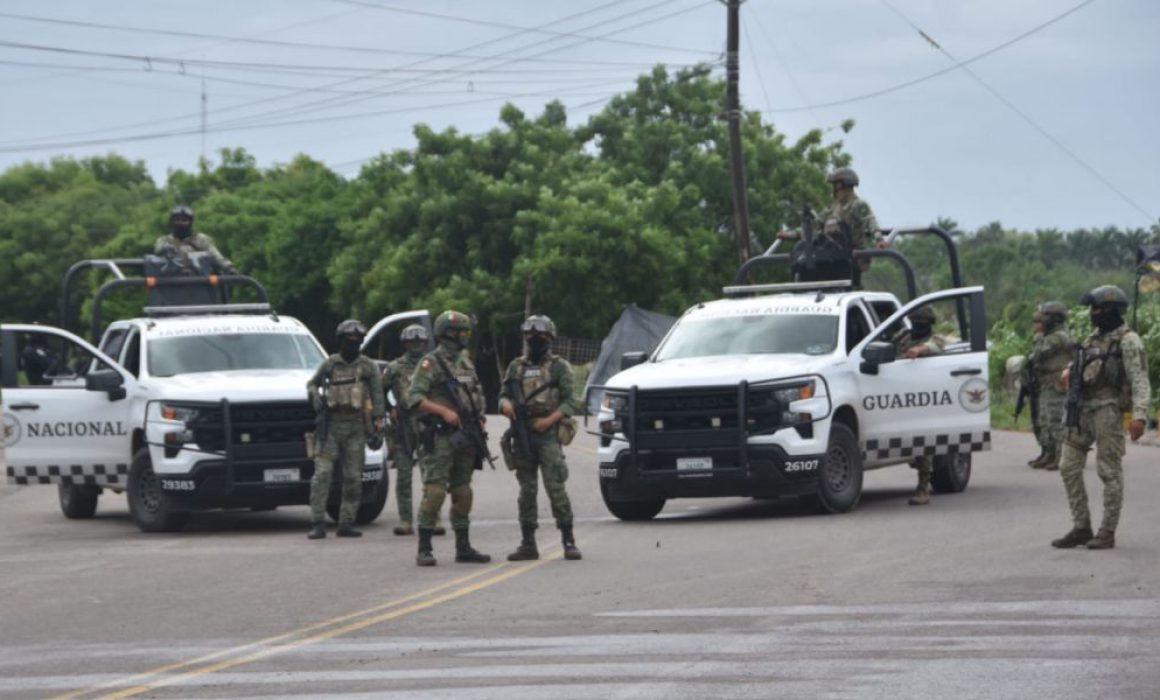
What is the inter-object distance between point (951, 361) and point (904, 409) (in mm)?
752

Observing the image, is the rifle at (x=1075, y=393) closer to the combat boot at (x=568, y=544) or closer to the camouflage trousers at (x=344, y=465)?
the combat boot at (x=568, y=544)

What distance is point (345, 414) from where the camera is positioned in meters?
18.8

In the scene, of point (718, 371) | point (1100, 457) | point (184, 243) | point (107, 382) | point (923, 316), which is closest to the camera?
point (1100, 457)

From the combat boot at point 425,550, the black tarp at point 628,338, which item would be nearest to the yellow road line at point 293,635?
the combat boot at point 425,550

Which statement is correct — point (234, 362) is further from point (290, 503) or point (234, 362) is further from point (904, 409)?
point (904, 409)

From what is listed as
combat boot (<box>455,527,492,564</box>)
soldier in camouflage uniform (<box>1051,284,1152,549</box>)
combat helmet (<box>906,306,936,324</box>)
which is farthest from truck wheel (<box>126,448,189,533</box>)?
soldier in camouflage uniform (<box>1051,284,1152,549</box>)

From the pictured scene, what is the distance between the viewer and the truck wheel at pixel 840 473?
19.3 meters

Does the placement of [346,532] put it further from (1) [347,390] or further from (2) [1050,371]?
(2) [1050,371]

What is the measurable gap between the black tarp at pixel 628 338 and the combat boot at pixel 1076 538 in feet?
100

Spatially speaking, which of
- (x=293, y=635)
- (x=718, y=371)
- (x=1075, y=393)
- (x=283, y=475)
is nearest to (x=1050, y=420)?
(x=718, y=371)

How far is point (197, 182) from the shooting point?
347 ft

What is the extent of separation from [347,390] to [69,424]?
3596 millimetres

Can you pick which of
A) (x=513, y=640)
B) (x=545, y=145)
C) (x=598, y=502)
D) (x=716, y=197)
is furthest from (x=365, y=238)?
(x=513, y=640)

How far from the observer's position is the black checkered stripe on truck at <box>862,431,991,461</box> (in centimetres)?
2034
